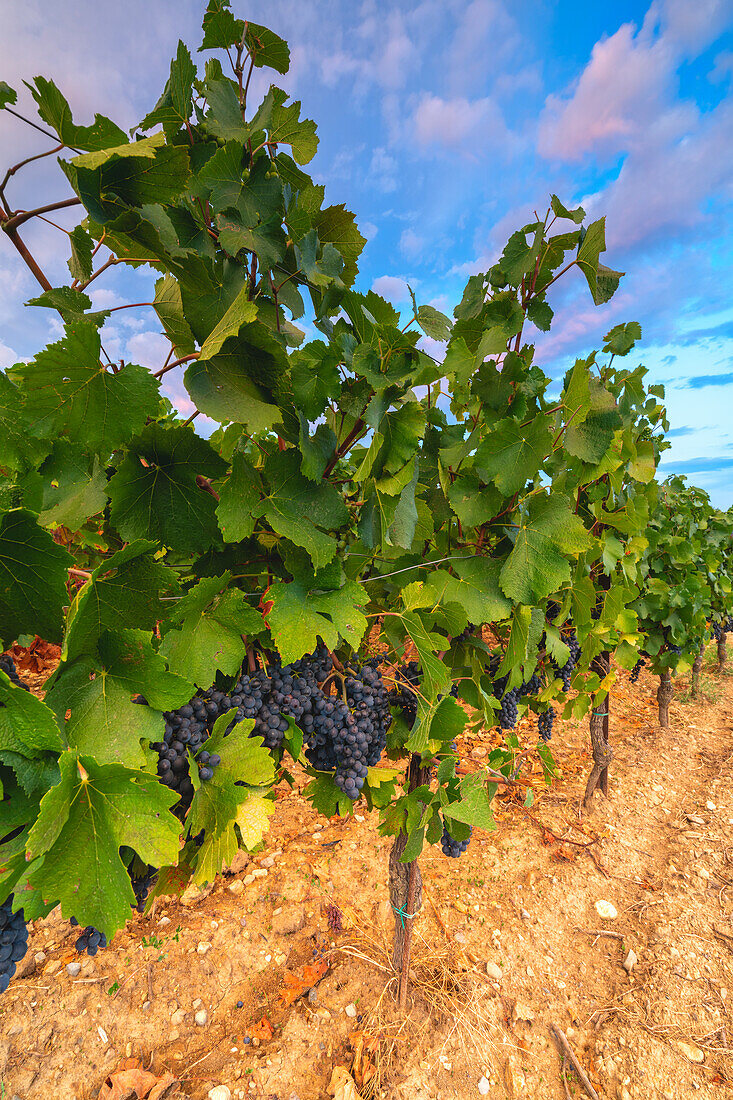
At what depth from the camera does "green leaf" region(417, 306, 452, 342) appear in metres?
1.42

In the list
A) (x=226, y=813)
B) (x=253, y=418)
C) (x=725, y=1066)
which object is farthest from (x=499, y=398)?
(x=725, y=1066)

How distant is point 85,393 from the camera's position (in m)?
1.00

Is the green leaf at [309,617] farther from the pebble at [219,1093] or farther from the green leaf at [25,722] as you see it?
the pebble at [219,1093]

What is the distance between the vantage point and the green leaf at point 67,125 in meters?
0.97

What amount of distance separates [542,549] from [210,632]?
3.56ft

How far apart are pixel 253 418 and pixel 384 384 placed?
0.29 m

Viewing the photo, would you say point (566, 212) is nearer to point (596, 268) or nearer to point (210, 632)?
point (596, 268)

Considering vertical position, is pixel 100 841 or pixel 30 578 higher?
pixel 30 578

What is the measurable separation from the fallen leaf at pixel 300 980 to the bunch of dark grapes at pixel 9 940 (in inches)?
93.8

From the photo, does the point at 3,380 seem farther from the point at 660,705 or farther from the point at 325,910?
the point at 660,705

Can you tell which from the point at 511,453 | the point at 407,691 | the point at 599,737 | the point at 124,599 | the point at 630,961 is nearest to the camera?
the point at 124,599

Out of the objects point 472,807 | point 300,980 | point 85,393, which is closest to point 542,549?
point 472,807

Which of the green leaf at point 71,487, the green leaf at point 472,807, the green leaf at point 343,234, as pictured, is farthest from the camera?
the green leaf at point 472,807

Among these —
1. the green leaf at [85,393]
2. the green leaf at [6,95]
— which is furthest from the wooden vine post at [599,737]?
the green leaf at [6,95]
